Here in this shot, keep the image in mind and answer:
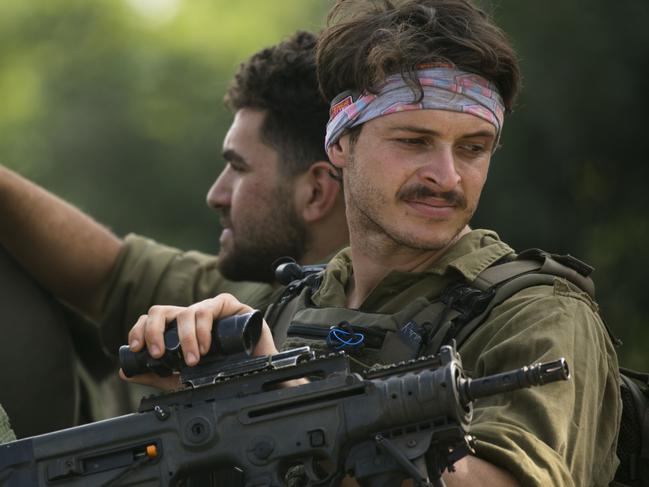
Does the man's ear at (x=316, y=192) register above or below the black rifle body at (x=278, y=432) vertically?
above

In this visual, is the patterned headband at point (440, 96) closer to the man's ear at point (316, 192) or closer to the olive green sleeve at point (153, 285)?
the man's ear at point (316, 192)

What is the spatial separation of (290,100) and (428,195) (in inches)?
91.3

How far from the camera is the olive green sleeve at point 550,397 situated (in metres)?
3.50

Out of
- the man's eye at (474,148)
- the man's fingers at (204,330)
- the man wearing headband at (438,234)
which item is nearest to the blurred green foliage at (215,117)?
the man wearing headband at (438,234)

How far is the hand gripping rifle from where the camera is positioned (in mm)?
3266

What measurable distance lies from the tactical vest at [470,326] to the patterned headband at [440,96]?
0.49m

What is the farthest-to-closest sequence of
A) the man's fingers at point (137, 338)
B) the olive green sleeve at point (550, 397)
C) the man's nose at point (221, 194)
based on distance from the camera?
the man's nose at point (221, 194), the man's fingers at point (137, 338), the olive green sleeve at point (550, 397)

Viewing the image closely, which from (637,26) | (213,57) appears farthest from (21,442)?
(213,57)

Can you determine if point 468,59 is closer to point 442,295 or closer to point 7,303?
point 442,295

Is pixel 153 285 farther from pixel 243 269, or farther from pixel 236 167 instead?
pixel 236 167

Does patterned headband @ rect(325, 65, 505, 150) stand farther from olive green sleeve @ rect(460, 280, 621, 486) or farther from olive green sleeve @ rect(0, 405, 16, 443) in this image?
olive green sleeve @ rect(0, 405, 16, 443)

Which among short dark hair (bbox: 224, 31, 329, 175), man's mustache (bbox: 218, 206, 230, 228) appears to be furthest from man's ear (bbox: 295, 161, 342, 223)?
man's mustache (bbox: 218, 206, 230, 228)

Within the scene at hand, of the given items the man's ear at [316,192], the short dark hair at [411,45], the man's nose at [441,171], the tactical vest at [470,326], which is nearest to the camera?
the tactical vest at [470,326]

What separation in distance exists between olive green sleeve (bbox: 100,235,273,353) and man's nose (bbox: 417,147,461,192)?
8.34ft
